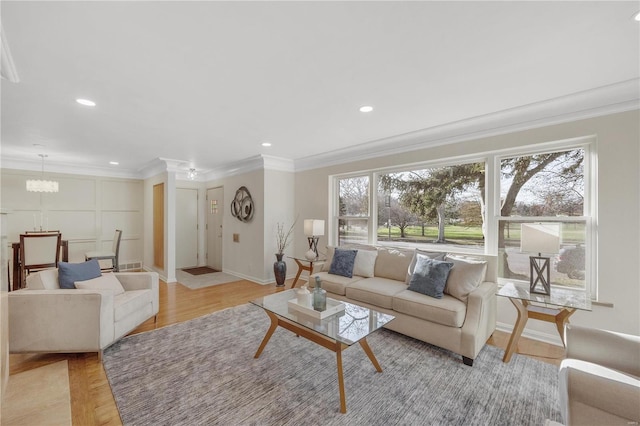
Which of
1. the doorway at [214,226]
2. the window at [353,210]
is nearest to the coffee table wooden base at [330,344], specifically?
the window at [353,210]

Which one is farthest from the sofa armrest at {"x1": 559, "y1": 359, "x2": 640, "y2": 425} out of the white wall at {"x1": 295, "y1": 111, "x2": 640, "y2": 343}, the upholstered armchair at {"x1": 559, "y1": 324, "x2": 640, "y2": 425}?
the white wall at {"x1": 295, "y1": 111, "x2": 640, "y2": 343}

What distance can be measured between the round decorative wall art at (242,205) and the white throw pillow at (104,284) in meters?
2.53

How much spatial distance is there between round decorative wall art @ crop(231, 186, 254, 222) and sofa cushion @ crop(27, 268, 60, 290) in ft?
9.71

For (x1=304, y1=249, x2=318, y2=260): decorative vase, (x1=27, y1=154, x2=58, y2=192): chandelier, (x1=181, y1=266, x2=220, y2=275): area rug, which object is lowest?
(x1=181, y1=266, x2=220, y2=275): area rug

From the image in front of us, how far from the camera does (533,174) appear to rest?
9.89ft

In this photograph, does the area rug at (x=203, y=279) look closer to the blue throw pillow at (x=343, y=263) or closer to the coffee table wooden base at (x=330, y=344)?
the blue throw pillow at (x=343, y=263)

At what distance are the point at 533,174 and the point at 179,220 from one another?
6.81 meters

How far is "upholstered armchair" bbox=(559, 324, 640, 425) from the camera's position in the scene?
1132 mm

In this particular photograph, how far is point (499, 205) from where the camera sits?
127 inches

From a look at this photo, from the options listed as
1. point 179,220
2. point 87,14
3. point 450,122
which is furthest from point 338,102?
point 179,220

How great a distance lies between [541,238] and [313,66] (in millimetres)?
2494

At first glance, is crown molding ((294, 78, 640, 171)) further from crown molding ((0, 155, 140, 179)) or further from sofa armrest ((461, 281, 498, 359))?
crown molding ((0, 155, 140, 179))

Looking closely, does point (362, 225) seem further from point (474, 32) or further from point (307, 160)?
point (474, 32)

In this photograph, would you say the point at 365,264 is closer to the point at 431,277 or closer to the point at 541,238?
the point at 431,277
